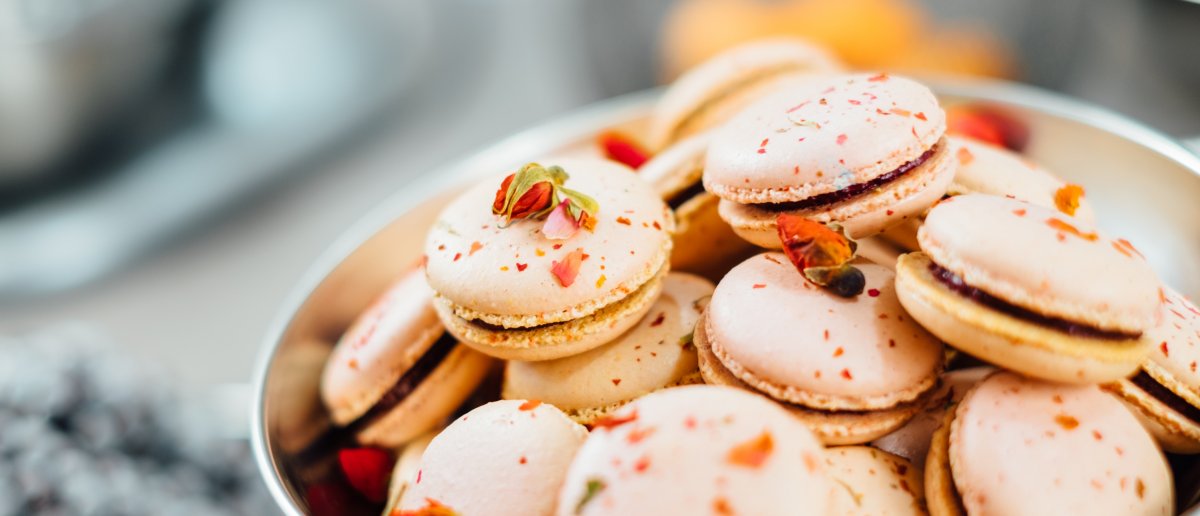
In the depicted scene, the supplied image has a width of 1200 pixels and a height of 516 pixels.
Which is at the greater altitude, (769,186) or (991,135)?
(769,186)

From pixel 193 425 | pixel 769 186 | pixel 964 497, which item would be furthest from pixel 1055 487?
pixel 193 425

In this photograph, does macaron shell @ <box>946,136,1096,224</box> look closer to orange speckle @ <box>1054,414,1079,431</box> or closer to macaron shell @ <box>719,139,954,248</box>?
macaron shell @ <box>719,139,954,248</box>

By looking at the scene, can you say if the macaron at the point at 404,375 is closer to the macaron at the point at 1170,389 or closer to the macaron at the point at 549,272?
the macaron at the point at 549,272

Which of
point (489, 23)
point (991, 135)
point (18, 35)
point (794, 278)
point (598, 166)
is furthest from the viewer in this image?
point (489, 23)

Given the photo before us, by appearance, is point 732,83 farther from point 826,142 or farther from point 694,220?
point 826,142

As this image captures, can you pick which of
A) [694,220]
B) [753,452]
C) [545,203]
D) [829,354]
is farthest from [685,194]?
[753,452]

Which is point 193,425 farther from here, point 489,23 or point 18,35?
point 489,23
